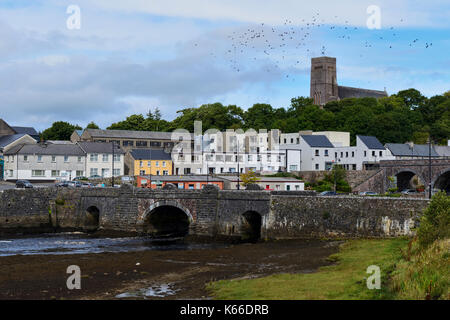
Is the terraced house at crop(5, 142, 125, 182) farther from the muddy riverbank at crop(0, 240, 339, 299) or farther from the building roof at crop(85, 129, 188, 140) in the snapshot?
the muddy riverbank at crop(0, 240, 339, 299)

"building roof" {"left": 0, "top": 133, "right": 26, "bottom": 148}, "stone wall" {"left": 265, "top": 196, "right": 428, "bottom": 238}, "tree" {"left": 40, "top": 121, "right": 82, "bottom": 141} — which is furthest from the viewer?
"tree" {"left": 40, "top": 121, "right": 82, "bottom": 141}

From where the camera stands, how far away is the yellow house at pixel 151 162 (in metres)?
99.9

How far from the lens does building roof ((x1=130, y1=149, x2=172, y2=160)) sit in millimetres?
101062

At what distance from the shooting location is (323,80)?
18475cm

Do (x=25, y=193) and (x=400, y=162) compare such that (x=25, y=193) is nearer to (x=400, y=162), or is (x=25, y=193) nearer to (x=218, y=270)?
(x=218, y=270)

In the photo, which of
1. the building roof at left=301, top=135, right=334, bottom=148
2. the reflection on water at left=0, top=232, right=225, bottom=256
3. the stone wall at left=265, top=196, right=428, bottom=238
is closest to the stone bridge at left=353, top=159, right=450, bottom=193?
the building roof at left=301, top=135, right=334, bottom=148

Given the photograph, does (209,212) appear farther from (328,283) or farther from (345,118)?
(345,118)

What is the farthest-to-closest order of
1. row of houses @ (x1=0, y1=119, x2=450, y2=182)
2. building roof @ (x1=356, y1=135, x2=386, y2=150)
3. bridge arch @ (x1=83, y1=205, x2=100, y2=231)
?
building roof @ (x1=356, y1=135, x2=386, y2=150) < row of houses @ (x1=0, y1=119, x2=450, y2=182) < bridge arch @ (x1=83, y1=205, x2=100, y2=231)

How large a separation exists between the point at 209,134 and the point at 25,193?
5468 centimetres

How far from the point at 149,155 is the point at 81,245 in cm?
5260

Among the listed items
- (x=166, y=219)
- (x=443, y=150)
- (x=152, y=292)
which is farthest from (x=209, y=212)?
(x=443, y=150)

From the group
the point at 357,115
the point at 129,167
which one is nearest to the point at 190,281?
the point at 129,167

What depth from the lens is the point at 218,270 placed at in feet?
120

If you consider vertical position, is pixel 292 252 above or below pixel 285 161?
below
